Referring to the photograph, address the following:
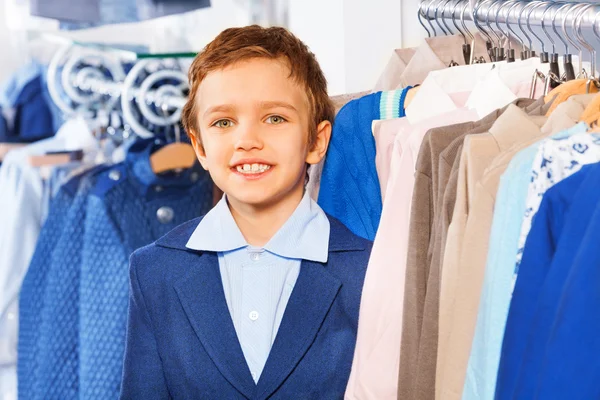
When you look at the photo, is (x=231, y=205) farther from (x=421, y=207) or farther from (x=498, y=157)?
(x=498, y=157)

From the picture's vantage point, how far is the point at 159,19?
9.23ft

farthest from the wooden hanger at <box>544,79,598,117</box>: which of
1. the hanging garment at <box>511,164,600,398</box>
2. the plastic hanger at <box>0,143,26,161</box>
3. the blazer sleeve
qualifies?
the plastic hanger at <box>0,143,26,161</box>

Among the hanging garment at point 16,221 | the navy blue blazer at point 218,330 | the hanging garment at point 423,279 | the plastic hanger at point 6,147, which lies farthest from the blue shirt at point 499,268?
the plastic hanger at point 6,147

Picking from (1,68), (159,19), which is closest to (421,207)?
(159,19)

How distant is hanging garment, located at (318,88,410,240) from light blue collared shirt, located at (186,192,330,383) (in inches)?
1.7

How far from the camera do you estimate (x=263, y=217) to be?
4.58 ft

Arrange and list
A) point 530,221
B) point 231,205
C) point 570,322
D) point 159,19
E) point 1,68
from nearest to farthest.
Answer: point 570,322, point 530,221, point 231,205, point 159,19, point 1,68

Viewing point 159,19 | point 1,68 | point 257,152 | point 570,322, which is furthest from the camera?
point 1,68

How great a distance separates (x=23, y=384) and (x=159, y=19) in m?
1.16

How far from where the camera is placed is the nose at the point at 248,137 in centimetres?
129

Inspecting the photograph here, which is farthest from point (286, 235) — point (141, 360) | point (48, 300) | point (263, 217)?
point (48, 300)

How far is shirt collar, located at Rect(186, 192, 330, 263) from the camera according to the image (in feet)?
4.45

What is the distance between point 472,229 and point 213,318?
43cm

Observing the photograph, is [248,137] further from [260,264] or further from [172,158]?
[172,158]
